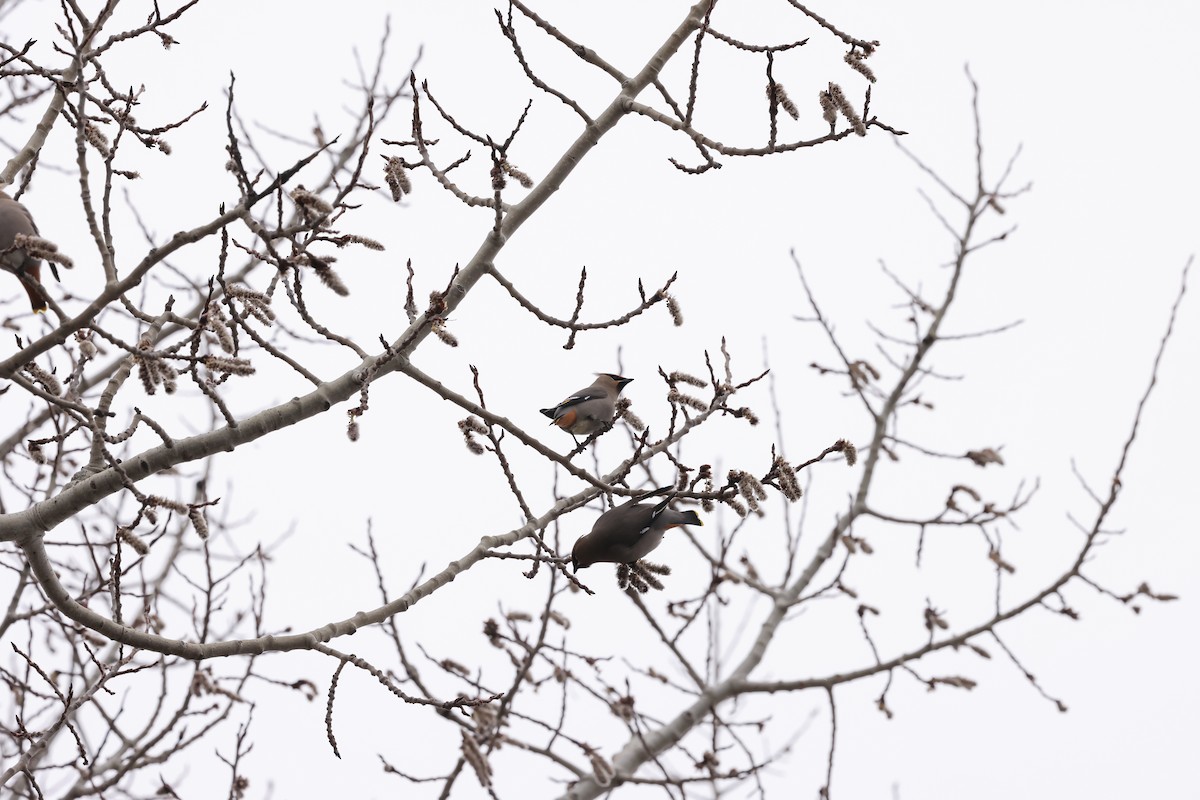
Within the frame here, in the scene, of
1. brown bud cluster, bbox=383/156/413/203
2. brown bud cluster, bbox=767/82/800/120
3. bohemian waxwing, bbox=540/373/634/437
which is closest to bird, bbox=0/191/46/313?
brown bud cluster, bbox=383/156/413/203

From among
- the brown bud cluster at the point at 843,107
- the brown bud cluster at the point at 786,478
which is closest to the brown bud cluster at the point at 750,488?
the brown bud cluster at the point at 786,478

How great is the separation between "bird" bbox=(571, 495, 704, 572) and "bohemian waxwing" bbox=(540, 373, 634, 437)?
4.22ft

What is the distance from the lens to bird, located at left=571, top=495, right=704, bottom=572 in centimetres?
405

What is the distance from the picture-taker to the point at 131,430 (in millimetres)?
3695

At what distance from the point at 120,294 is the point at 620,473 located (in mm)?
1778

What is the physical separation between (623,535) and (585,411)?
1.48 meters

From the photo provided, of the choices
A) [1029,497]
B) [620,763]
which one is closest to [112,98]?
[620,763]

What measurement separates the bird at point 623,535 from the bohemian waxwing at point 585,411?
1.29 metres

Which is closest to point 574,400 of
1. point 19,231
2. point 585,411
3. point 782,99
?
point 585,411

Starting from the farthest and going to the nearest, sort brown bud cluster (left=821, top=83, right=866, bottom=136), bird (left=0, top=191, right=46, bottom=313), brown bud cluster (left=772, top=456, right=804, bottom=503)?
bird (left=0, top=191, right=46, bottom=313) → brown bud cluster (left=821, top=83, right=866, bottom=136) → brown bud cluster (left=772, top=456, right=804, bottom=503)

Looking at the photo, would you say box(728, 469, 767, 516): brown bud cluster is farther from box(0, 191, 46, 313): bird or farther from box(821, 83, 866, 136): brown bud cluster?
box(0, 191, 46, 313): bird

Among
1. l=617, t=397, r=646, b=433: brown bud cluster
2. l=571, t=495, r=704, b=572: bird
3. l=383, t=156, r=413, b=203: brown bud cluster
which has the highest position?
l=383, t=156, r=413, b=203: brown bud cluster

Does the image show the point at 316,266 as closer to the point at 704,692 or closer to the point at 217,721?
the point at 217,721

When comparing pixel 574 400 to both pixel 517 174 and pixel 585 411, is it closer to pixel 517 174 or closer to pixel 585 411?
pixel 585 411
